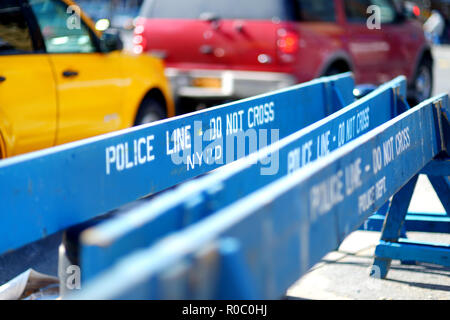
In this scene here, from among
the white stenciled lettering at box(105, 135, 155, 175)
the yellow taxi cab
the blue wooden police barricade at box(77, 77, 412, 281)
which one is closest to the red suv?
the yellow taxi cab

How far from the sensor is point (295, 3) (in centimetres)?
898

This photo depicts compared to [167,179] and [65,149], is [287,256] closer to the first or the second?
[65,149]

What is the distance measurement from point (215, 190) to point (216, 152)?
1607 millimetres

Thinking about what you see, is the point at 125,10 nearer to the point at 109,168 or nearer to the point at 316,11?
the point at 316,11

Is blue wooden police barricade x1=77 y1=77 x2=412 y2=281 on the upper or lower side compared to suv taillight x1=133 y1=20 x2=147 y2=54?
upper

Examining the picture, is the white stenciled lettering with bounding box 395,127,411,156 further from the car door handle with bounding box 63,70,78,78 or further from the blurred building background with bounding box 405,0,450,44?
the blurred building background with bounding box 405,0,450,44

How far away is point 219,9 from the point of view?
30.1 feet

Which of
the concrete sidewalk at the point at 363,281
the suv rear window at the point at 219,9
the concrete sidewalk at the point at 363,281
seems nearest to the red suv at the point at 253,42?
the suv rear window at the point at 219,9

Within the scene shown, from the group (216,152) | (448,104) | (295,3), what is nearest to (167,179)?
(216,152)

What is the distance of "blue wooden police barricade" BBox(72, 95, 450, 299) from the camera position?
1718 mm

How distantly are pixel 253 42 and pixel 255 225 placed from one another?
7.16 m

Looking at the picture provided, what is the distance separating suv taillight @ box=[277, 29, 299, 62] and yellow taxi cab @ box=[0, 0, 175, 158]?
189 cm

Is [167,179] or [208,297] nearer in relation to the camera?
[208,297]

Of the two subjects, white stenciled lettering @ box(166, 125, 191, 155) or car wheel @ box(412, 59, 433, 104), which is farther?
car wheel @ box(412, 59, 433, 104)
